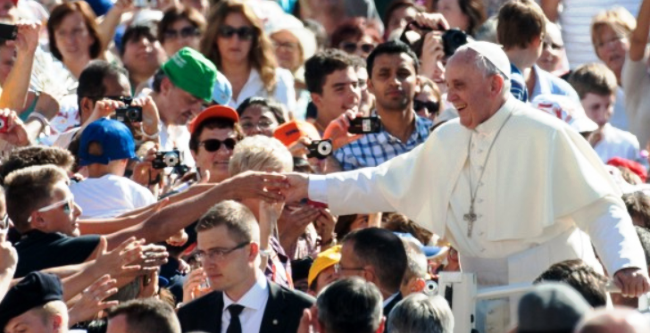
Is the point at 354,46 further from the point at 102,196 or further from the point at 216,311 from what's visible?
the point at 216,311

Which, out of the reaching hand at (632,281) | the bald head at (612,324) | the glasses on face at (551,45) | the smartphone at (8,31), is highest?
the glasses on face at (551,45)

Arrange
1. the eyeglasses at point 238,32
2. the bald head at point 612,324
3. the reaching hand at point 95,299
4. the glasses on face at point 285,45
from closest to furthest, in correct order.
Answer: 1. the bald head at point 612,324
2. the reaching hand at point 95,299
3. the eyeglasses at point 238,32
4. the glasses on face at point 285,45

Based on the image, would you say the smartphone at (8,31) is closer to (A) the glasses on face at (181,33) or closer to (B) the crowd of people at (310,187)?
(B) the crowd of people at (310,187)

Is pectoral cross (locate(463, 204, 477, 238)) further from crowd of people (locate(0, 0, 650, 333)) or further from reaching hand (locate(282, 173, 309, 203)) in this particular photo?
reaching hand (locate(282, 173, 309, 203))

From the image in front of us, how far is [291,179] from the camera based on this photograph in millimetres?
9305

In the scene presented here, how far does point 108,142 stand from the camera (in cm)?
999

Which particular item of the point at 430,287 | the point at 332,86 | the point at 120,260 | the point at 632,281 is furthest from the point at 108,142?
the point at 632,281

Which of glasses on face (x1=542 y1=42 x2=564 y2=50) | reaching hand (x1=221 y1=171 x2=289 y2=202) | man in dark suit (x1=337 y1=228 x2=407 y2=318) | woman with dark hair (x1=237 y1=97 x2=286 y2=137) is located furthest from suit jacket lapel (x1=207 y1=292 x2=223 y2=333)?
glasses on face (x1=542 y1=42 x2=564 y2=50)

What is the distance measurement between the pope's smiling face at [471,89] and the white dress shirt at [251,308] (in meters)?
1.43

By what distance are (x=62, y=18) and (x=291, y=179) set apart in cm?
438

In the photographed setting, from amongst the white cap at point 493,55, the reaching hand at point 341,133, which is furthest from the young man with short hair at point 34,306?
the reaching hand at point 341,133

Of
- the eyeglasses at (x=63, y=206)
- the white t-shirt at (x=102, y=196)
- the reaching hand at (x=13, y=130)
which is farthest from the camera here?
the reaching hand at (x=13, y=130)

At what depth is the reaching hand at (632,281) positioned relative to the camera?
819cm

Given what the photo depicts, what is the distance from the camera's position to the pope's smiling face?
8.88 m
